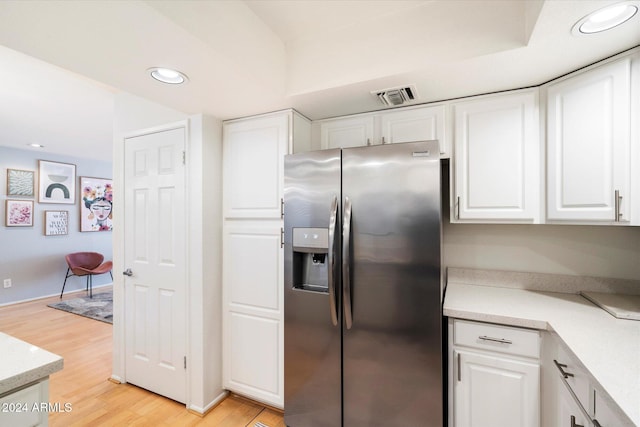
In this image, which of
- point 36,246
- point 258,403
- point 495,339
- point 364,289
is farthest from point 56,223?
point 495,339

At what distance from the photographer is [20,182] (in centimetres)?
457

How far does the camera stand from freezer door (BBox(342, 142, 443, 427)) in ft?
4.83

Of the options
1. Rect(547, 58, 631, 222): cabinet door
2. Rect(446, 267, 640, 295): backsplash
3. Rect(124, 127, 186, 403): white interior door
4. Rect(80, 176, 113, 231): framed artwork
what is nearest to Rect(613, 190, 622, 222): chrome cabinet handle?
Rect(547, 58, 631, 222): cabinet door

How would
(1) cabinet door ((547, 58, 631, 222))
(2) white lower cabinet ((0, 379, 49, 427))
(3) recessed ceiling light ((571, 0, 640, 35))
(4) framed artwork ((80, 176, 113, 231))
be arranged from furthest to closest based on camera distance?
(4) framed artwork ((80, 176, 113, 231)) → (1) cabinet door ((547, 58, 631, 222)) → (3) recessed ceiling light ((571, 0, 640, 35)) → (2) white lower cabinet ((0, 379, 49, 427))

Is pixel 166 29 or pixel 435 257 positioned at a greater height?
pixel 166 29

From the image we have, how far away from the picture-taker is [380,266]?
155cm

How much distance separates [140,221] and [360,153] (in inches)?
72.1

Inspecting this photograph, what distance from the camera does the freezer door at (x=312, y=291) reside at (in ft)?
5.46

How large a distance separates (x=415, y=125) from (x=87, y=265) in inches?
Answer: 231

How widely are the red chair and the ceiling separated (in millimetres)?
3792

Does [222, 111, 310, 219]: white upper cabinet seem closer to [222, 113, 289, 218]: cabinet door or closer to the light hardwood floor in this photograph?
[222, 113, 289, 218]: cabinet door

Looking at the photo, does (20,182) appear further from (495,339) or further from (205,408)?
(495,339)

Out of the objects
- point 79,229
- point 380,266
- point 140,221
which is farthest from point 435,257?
point 79,229

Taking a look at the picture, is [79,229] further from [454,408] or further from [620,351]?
[620,351]
